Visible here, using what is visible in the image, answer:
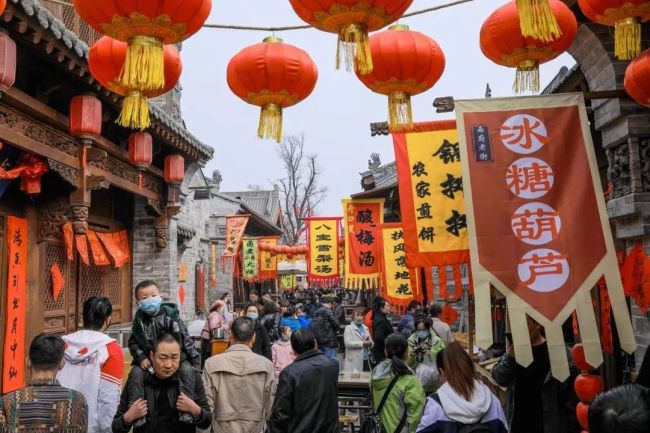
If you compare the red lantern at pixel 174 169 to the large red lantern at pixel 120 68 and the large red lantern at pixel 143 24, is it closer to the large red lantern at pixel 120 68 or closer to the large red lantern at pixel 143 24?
the large red lantern at pixel 120 68

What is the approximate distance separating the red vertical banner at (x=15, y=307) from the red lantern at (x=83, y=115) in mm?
1634

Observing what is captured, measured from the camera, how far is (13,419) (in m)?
2.95

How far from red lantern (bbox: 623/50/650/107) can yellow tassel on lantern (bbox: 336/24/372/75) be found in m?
2.13

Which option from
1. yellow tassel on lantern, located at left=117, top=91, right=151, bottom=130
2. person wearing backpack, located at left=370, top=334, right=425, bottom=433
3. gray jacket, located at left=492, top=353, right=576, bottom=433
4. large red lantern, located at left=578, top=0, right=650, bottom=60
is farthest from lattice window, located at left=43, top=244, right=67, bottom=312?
large red lantern, located at left=578, top=0, right=650, bottom=60

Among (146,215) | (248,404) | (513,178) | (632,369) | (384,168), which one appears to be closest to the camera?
(513,178)

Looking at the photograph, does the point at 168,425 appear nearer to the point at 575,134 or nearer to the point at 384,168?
the point at 575,134

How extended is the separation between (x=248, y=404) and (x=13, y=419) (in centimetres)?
197

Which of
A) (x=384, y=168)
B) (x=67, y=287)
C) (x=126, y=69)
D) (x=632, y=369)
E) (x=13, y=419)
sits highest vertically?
(x=384, y=168)

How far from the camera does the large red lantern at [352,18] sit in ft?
11.6

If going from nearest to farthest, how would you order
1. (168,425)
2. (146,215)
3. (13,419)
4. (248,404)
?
(13,419) → (168,425) → (248,404) → (146,215)

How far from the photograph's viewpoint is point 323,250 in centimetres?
1767

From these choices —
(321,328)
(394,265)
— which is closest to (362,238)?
(394,265)

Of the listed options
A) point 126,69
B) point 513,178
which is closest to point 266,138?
point 126,69

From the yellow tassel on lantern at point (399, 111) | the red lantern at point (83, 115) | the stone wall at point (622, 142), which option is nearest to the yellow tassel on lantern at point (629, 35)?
the stone wall at point (622, 142)
